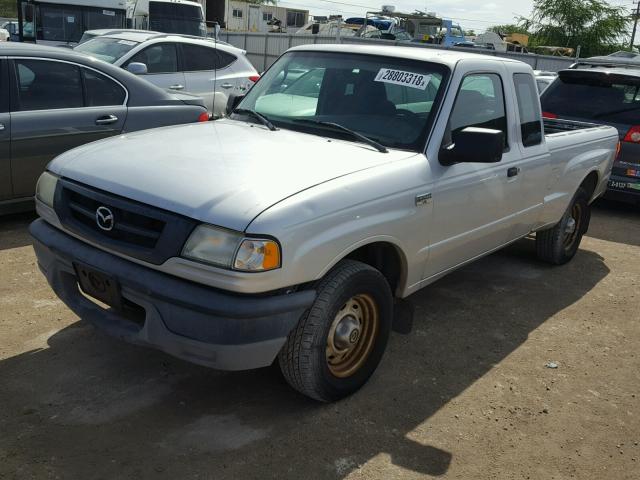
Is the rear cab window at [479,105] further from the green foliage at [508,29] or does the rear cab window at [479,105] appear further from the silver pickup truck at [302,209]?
the green foliage at [508,29]

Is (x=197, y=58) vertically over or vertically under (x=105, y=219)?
over

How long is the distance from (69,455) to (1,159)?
3.36 meters

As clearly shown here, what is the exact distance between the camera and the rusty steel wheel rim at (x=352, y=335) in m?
3.39

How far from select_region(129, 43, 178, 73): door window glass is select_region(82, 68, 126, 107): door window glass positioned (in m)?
3.73

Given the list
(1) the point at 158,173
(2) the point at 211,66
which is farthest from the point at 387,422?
(2) the point at 211,66

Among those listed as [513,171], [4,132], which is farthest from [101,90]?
[513,171]

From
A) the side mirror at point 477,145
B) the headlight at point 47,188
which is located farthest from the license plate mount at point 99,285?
the side mirror at point 477,145

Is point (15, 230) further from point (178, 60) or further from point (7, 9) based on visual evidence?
point (7, 9)

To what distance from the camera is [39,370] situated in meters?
3.66

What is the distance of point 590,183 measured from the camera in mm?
6387

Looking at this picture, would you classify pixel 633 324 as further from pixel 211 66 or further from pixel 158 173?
pixel 211 66

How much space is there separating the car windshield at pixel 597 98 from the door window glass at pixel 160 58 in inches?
216

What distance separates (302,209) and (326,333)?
63cm

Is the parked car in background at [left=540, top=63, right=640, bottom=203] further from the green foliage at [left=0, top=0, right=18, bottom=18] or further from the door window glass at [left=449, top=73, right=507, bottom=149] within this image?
the green foliage at [left=0, top=0, right=18, bottom=18]
